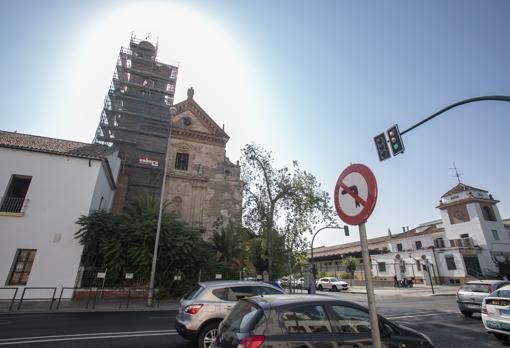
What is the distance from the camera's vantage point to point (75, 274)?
15.8 m

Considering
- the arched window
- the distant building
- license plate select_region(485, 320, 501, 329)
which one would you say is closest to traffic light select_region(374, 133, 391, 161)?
license plate select_region(485, 320, 501, 329)

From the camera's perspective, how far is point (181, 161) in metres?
31.9

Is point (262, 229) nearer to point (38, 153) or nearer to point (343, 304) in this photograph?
point (38, 153)

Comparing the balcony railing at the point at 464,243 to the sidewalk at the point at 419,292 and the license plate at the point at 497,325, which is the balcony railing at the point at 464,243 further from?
the license plate at the point at 497,325

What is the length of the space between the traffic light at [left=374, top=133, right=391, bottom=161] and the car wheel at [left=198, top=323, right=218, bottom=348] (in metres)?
8.03

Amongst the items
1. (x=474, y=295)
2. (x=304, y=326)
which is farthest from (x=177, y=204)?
(x=304, y=326)

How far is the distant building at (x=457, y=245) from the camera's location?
31.2m

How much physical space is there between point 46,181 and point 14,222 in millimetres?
2991

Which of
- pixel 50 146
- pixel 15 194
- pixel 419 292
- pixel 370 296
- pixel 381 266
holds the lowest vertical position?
pixel 419 292

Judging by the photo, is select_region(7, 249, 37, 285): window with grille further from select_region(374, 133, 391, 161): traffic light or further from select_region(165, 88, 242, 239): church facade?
select_region(374, 133, 391, 161): traffic light

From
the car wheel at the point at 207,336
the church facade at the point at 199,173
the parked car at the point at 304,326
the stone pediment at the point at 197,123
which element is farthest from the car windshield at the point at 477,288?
the stone pediment at the point at 197,123

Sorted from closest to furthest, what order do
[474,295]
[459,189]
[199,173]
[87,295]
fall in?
[474,295] < [87,295] < [199,173] < [459,189]

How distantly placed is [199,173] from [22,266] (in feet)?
60.5

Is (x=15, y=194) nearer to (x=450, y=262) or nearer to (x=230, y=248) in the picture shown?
(x=230, y=248)
